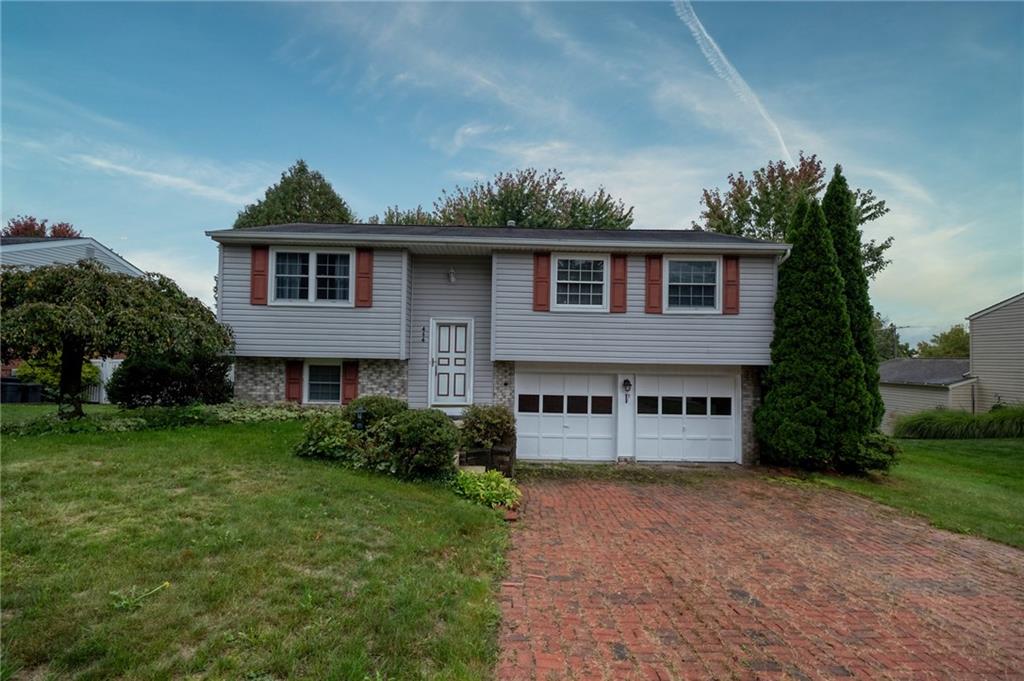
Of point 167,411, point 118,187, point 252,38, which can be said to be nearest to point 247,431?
point 167,411

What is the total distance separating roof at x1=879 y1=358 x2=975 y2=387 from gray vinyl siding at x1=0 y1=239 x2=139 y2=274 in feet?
110

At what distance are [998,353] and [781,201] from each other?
10.5 metres

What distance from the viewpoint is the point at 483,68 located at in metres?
11.6

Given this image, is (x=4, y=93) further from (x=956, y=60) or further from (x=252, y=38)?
(x=956, y=60)

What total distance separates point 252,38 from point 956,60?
14.9 meters

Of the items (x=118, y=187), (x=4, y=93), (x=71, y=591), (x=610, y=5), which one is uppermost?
(x=610, y=5)

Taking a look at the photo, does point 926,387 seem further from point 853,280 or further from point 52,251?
point 52,251

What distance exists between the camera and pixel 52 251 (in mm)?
18656

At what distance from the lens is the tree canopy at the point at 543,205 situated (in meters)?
24.5

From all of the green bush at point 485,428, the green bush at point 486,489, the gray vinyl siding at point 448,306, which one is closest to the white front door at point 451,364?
the gray vinyl siding at point 448,306

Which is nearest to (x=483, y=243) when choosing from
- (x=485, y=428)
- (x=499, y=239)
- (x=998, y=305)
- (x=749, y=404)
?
(x=499, y=239)

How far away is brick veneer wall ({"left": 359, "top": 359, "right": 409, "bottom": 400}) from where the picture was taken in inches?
446

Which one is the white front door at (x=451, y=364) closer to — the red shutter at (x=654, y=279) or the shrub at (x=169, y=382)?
the red shutter at (x=654, y=279)

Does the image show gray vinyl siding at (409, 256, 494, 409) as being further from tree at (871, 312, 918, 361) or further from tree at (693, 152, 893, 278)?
tree at (871, 312, 918, 361)
